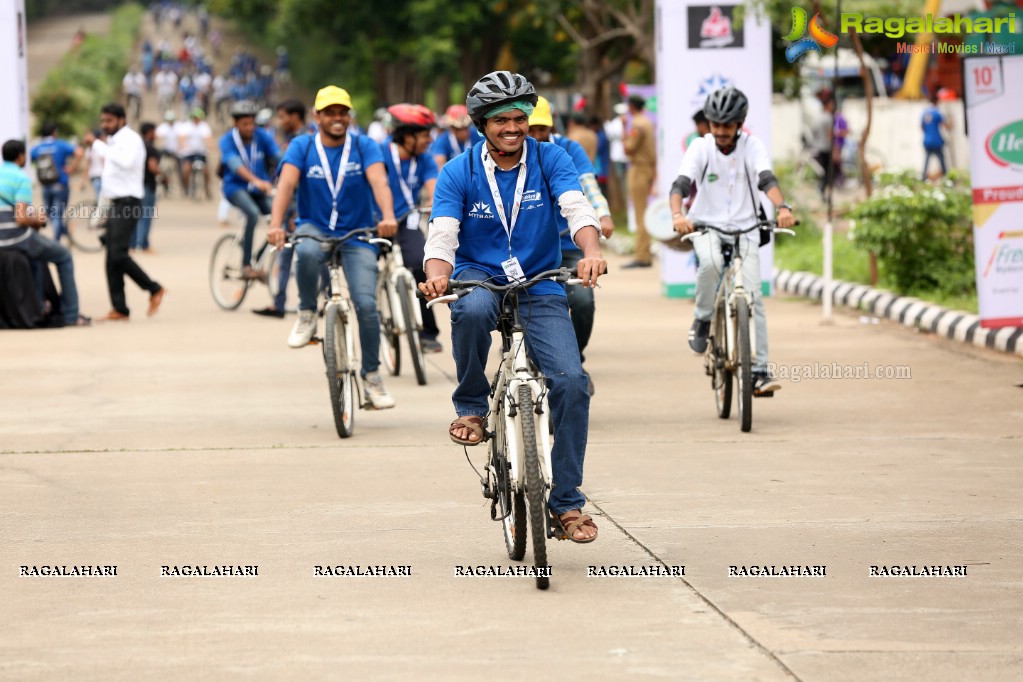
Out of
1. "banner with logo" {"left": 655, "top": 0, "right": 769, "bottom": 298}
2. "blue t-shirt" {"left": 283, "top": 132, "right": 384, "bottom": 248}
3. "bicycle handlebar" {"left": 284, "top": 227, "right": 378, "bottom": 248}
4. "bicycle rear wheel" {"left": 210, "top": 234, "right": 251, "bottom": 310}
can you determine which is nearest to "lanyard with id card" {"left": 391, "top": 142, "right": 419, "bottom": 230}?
"blue t-shirt" {"left": 283, "top": 132, "right": 384, "bottom": 248}

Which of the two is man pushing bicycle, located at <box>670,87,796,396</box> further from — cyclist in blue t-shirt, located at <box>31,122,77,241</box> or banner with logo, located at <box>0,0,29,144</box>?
cyclist in blue t-shirt, located at <box>31,122,77,241</box>

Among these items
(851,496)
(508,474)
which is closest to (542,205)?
(508,474)

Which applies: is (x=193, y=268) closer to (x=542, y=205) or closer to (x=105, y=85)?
(x=542, y=205)

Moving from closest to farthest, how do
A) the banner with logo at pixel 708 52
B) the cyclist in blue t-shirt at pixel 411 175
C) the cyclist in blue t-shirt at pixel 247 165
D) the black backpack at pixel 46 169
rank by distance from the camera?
the cyclist in blue t-shirt at pixel 411 175 → the cyclist in blue t-shirt at pixel 247 165 → the banner with logo at pixel 708 52 → the black backpack at pixel 46 169

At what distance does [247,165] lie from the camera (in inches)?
677

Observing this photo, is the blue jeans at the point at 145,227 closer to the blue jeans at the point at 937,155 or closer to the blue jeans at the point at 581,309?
the blue jeans at the point at 937,155

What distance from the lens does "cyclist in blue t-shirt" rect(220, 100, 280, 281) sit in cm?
1689

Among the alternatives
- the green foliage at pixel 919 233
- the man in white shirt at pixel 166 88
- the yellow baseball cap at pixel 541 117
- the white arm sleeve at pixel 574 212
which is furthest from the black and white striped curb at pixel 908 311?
the man in white shirt at pixel 166 88

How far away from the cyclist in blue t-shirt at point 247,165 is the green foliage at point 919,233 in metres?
5.71

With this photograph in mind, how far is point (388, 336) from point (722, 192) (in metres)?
2.94

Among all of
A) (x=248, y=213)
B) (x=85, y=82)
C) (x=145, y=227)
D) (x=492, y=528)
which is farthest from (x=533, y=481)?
(x=85, y=82)

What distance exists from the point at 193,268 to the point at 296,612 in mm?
17033

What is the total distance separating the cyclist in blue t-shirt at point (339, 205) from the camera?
1016cm

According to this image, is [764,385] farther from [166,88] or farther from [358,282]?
[166,88]
